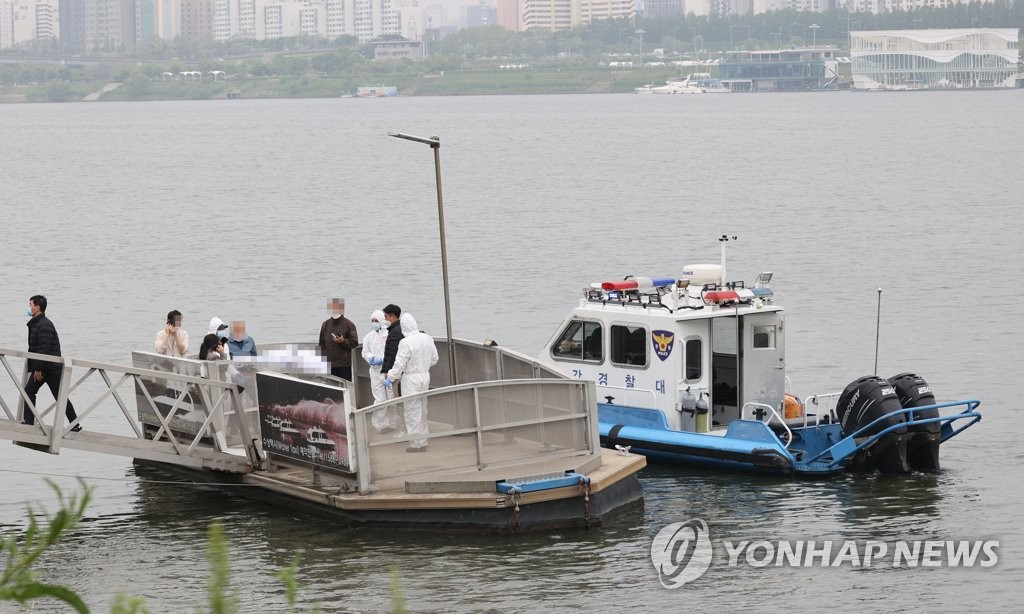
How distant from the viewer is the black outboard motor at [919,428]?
20.2 m

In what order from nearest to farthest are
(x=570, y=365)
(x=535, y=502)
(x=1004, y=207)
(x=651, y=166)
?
(x=535, y=502), (x=570, y=365), (x=1004, y=207), (x=651, y=166)

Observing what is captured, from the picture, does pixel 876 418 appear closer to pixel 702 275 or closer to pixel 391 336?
pixel 702 275

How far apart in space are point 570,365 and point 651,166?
84485 mm

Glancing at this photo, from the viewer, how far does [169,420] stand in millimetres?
18016

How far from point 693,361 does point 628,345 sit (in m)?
0.91

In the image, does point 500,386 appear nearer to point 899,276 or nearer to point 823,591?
point 823,591

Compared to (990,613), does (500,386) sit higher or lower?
higher

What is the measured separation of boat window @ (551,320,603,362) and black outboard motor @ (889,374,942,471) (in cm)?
383

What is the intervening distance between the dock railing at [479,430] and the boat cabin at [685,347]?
2.93 m

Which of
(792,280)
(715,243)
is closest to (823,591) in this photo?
(792,280)

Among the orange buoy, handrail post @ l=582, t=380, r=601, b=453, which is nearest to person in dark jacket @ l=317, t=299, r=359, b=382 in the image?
handrail post @ l=582, t=380, r=601, b=453

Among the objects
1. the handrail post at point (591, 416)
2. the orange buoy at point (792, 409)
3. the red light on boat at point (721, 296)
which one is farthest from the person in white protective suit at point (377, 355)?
the orange buoy at point (792, 409)

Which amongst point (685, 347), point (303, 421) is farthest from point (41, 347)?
point (685, 347)

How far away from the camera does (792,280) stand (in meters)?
45.8
